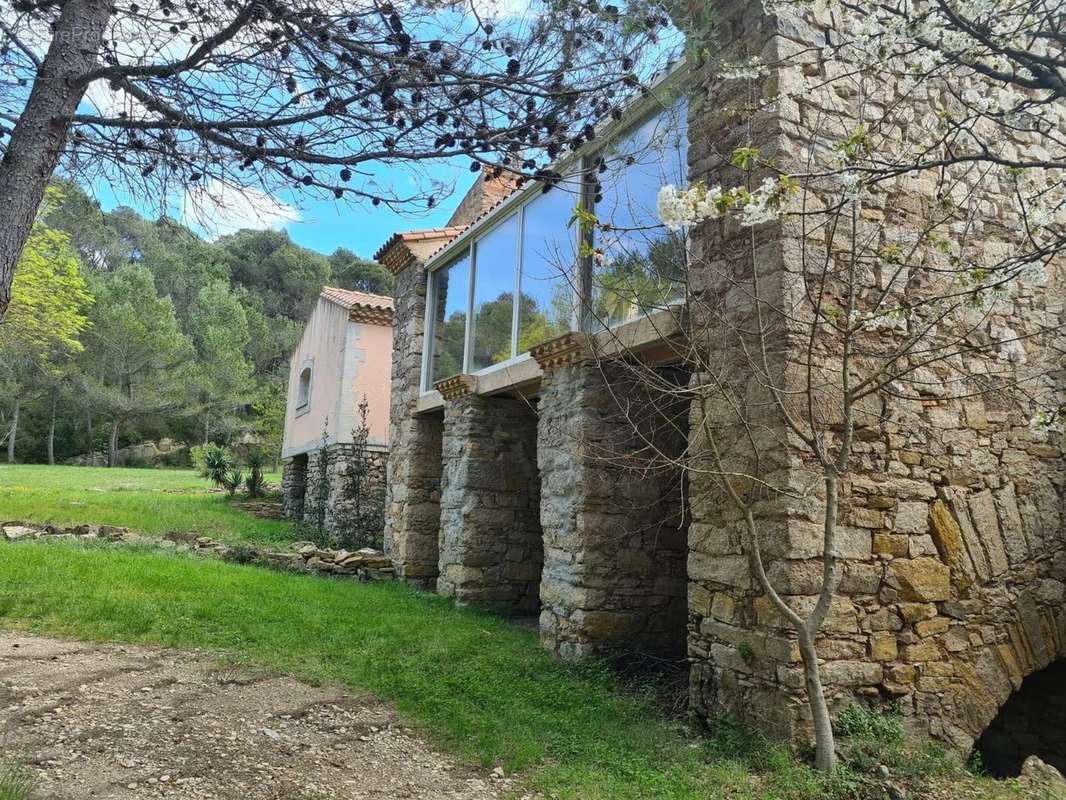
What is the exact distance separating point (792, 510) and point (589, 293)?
2.87 m

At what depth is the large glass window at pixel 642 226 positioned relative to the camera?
18.1 feet

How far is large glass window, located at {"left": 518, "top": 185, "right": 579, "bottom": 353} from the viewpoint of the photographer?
269 inches

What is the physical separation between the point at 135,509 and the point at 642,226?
39.8 feet

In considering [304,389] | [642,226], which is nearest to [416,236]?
[642,226]

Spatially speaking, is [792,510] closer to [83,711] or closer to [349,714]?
[349,714]

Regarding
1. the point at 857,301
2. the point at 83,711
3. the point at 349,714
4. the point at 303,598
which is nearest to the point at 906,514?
the point at 857,301

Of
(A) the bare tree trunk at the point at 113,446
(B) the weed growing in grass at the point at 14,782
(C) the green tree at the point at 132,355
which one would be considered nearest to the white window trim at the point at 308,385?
(B) the weed growing in grass at the point at 14,782

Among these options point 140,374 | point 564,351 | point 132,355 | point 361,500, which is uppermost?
point 132,355

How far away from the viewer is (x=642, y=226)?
5816 millimetres

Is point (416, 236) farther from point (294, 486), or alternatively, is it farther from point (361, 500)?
point (294, 486)

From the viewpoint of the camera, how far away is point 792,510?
4371 millimetres

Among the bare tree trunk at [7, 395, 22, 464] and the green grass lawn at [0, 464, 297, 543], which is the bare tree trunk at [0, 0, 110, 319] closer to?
the green grass lawn at [0, 464, 297, 543]

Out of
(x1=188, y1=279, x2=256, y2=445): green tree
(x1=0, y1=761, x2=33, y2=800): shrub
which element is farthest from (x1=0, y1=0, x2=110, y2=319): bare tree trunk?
(x1=188, y1=279, x2=256, y2=445): green tree

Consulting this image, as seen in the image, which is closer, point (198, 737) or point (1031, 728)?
point (198, 737)
